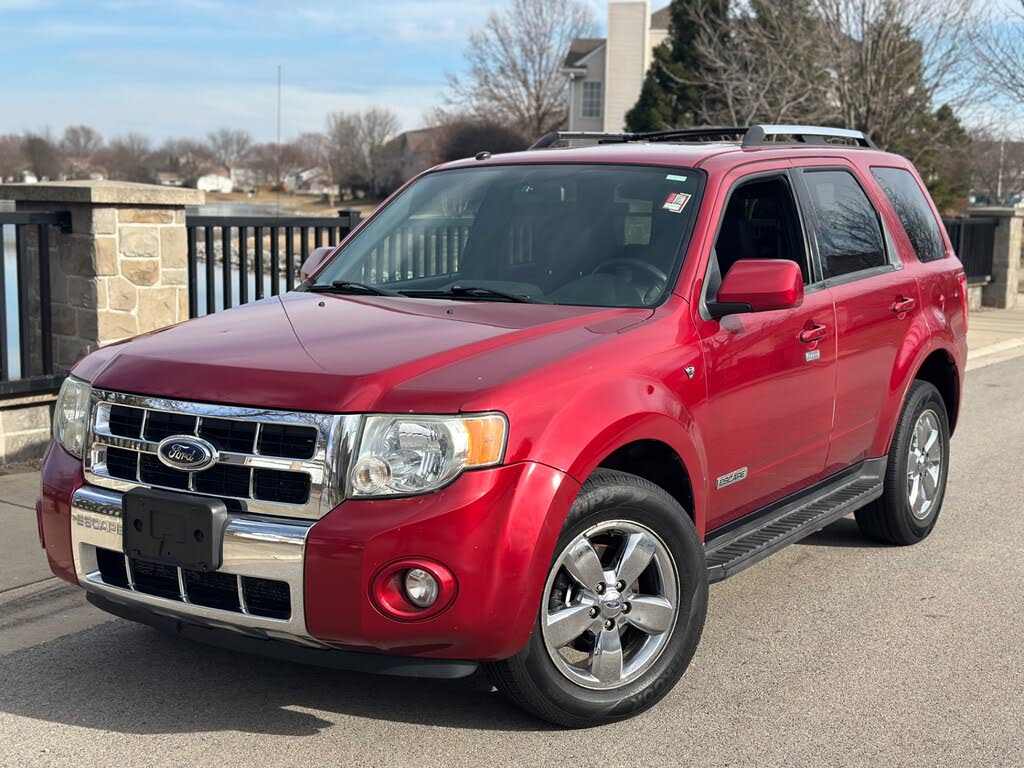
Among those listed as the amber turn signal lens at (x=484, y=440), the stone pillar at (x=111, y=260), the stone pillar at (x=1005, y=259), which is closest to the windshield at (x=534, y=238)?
the amber turn signal lens at (x=484, y=440)

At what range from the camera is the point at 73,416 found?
3.96 metres

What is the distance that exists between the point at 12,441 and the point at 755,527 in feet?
15.4

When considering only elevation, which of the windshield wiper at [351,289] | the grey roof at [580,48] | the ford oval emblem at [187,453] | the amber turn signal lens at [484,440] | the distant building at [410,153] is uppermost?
the grey roof at [580,48]

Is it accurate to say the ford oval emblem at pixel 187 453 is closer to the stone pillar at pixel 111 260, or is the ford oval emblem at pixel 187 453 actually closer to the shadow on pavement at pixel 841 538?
the shadow on pavement at pixel 841 538

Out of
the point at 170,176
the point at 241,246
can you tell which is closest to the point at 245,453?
the point at 241,246

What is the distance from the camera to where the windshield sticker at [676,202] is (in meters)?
4.61

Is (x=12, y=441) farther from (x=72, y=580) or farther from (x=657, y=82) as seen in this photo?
(x=657, y=82)

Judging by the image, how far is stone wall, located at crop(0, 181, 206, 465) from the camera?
7.52 metres

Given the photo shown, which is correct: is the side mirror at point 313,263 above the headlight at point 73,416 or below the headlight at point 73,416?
above

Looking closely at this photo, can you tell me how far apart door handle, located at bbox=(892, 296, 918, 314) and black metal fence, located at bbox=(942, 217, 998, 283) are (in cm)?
1417

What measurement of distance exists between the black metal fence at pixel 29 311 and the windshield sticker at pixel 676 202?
4.34m

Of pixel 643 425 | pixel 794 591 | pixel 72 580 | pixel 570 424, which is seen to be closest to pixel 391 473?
pixel 570 424

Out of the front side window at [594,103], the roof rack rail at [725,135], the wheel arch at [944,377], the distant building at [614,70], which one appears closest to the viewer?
the roof rack rail at [725,135]

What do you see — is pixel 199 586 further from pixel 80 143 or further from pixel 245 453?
pixel 80 143
